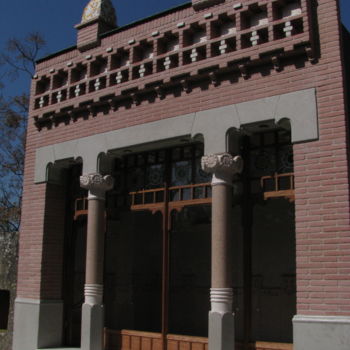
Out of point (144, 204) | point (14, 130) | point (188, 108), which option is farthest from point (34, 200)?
point (14, 130)

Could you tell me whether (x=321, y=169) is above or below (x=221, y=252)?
above

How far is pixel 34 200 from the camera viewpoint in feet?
39.5

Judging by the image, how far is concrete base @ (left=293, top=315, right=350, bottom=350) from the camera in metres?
7.22

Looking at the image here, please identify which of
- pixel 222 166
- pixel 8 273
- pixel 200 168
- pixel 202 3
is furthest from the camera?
pixel 8 273

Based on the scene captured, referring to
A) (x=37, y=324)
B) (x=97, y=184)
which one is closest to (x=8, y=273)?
Answer: (x=37, y=324)

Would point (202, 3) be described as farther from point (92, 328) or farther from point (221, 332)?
point (92, 328)

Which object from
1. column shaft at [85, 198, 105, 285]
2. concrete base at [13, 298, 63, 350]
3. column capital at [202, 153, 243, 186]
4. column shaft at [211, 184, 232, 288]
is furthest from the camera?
concrete base at [13, 298, 63, 350]

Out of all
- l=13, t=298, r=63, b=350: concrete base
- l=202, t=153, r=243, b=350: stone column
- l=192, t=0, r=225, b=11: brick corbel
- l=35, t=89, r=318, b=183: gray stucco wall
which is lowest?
l=13, t=298, r=63, b=350: concrete base

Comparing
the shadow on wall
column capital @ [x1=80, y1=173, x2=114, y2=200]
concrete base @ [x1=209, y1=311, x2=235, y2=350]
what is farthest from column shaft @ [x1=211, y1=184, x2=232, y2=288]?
the shadow on wall

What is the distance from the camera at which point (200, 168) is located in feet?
33.2

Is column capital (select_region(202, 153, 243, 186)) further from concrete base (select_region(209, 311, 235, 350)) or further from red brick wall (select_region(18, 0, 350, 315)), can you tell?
concrete base (select_region(209, 311, 235, 350))

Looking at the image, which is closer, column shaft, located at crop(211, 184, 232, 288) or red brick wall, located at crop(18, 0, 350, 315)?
red brick wall, located at crop(18, 0, 350, 315)

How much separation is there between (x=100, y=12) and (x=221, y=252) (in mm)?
6164

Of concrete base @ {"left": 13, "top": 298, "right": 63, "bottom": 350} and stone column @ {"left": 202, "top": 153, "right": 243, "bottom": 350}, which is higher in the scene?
stone column @ {"left": 202, "top": 153, "right": 243, "bottom": 350}
